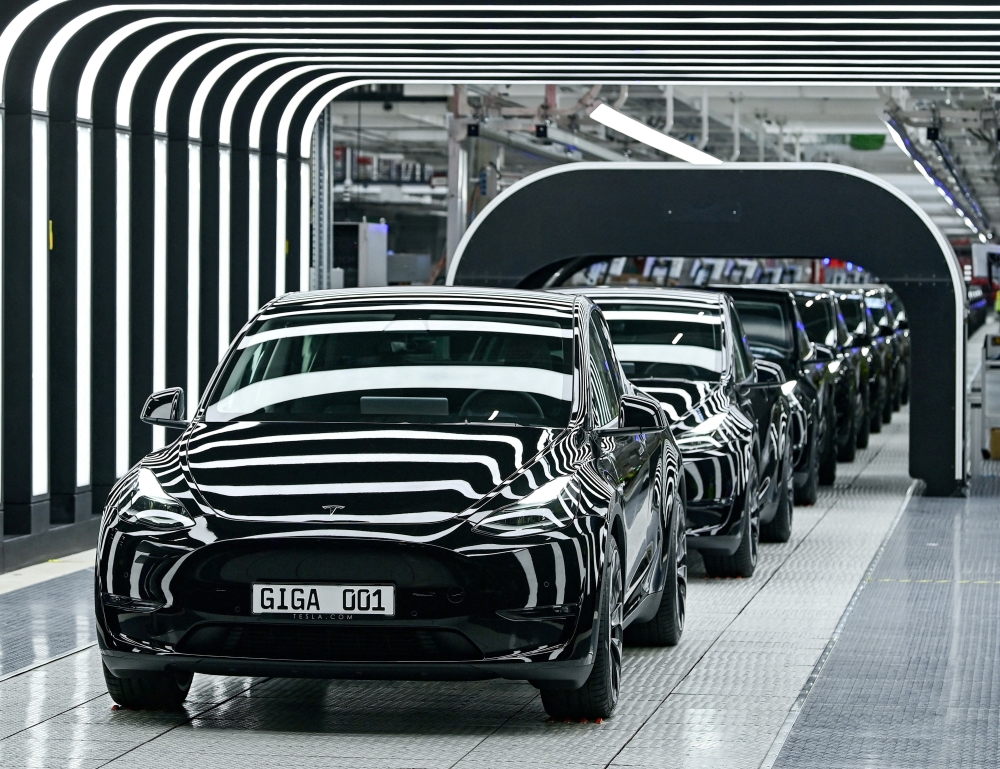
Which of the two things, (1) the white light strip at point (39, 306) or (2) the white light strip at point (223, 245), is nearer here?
(1) the white light strip at point (39, 306)

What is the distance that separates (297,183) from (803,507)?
466 centimetres

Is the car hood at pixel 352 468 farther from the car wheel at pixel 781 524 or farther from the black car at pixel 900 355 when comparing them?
the black car at pixel 900 355

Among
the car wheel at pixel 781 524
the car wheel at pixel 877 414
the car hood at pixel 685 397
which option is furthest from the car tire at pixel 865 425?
the car hood at pixel 685 397

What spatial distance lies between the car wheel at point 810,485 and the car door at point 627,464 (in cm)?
645

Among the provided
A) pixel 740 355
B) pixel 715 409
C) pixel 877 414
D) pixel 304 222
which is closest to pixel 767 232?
pixel 740 355

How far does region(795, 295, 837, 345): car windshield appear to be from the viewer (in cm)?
1692

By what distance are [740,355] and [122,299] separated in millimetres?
3831

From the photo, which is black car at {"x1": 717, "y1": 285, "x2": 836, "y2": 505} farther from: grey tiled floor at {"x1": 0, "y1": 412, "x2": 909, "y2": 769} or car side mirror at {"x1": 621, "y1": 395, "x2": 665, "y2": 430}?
car side mirror at {"x1": 621, "y1": 395, "x2": 665, "y2": 430}

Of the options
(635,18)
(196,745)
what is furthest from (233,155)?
(196,745)

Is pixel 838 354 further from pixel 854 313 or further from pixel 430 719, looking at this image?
pixel 430 719

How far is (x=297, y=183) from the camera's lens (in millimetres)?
14375

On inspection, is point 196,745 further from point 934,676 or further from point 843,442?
point 843,442

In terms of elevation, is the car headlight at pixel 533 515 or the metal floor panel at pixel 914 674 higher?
the car headlight at pixel 533 515

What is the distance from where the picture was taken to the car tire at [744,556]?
384 inches
